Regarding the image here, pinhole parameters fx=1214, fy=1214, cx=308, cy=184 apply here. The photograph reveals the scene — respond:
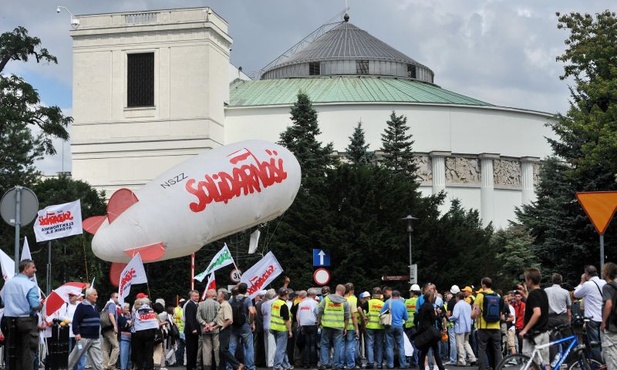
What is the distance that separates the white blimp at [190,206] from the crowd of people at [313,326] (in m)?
1.58

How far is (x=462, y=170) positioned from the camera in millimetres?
93125

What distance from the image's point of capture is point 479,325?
20641mm

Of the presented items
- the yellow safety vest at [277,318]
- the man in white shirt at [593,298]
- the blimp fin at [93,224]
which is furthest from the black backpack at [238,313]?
the man in white shirt at [593,298]

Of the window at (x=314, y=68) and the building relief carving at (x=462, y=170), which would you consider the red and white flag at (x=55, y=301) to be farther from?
the window at (x=314, y=68)

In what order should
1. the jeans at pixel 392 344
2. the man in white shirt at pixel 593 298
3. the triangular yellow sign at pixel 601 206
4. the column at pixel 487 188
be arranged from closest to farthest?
the triangular yellow sign at pixel 601 206, the man in white shirt at pixel 593 298, the jeans at pixel 392 344, the column at pixel 487 188

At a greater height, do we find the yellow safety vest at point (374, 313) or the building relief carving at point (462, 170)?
the building relief carving at point (462, 170)

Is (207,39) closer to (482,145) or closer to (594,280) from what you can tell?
(482,145)

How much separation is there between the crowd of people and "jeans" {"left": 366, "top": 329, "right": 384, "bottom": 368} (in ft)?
0.07

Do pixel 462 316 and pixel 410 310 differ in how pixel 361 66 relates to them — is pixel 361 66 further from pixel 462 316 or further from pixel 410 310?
pixel 462 316

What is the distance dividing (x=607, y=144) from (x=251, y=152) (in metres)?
11.6

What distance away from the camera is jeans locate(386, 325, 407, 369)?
26.5m

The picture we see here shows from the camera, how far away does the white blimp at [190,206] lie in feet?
85.4

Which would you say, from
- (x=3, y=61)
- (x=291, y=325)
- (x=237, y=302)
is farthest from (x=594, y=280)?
(x=3, y=61)

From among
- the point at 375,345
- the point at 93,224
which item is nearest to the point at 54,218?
the point at 93,224
